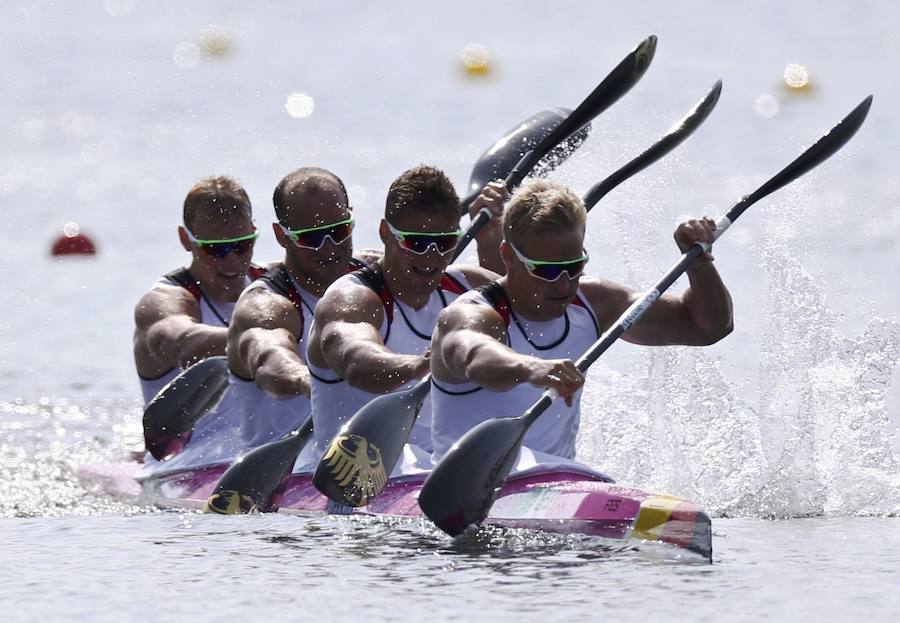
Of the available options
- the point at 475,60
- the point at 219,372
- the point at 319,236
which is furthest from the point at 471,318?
the point at 475,60

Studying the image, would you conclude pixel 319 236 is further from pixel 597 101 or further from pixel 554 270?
pixel 597 101

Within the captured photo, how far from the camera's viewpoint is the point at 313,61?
26.0m

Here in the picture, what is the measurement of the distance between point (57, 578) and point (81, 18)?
25226mm

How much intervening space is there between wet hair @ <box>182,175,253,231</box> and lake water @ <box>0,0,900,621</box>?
150 cm

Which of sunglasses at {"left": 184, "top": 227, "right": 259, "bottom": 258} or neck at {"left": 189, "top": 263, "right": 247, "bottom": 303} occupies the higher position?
sunglasses at {"left": 184, "top": 227, "right": 259, "bottom": 258}

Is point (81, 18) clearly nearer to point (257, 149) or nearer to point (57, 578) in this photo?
point (257, 149)

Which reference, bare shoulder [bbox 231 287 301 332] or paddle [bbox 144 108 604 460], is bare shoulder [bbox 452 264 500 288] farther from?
paddle [bbox 144 108 604 460]

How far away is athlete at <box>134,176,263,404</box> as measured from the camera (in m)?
8.30

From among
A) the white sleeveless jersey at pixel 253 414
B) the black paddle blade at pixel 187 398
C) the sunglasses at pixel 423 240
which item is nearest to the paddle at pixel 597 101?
the white sleeveless jersey at pixel 253 414

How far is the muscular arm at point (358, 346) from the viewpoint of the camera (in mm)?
6523

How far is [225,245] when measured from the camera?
838 centimetres

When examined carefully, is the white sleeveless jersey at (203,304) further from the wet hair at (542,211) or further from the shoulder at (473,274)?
the wet hair at (542,211)

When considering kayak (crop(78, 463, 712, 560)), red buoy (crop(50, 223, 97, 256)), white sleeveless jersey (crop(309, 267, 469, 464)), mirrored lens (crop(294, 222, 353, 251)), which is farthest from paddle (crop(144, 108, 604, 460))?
red buoy (crop(50, 223, 97, 256))

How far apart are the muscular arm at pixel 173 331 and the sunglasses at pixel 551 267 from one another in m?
2.48
